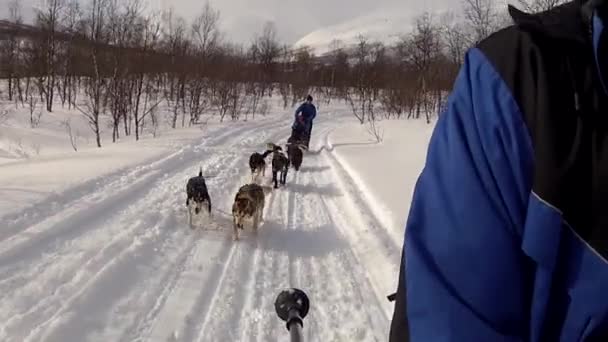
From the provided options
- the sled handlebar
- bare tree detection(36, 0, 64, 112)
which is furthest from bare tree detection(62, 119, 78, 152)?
the sled handlebar

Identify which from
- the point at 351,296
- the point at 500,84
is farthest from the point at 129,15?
the point at 500,84

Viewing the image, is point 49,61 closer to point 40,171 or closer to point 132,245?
point 40,171

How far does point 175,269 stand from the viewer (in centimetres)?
446

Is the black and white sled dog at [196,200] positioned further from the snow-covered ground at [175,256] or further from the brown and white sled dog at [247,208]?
the brown and white sled dog at [247,208]

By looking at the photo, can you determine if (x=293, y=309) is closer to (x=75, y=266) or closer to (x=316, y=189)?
(x=75, y=266)

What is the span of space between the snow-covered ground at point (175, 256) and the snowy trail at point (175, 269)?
0.01 metres

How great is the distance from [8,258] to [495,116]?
4.62m

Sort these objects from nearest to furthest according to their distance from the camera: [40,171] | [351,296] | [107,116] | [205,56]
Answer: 1. [351,296]
2. [40,171]
3. [107,116]
4. [205,56]

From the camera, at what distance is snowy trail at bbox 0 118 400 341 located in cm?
344

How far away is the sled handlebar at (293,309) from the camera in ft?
5.01

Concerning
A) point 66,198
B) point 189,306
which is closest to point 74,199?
point 66,198

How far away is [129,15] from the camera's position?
2144cm

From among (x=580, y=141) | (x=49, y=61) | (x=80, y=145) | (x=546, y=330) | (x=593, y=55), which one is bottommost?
(x=80, y=145)

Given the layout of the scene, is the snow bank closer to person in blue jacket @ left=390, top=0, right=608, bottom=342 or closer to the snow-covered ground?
the snow-covered ground
